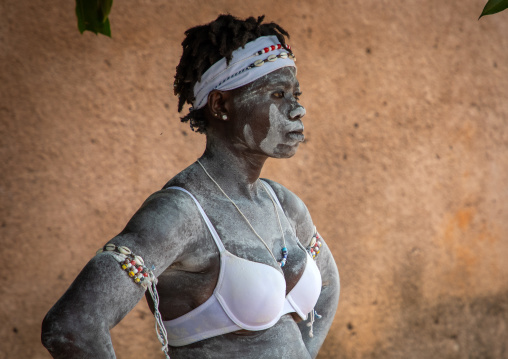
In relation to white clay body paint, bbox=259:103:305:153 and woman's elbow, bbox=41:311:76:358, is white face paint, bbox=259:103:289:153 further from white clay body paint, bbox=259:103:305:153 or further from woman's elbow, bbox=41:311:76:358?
woman's elbow, bbox=41:311:76:358

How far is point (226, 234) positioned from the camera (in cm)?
191

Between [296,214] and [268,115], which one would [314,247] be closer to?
[296,214]

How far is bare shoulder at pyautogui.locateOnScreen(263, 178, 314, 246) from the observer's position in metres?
2.26

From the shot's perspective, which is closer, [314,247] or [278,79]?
[278,79]

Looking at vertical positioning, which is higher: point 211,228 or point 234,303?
point 211,228

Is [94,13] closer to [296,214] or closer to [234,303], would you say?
[234,303]

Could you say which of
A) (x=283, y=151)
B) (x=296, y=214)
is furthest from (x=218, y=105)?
(x=296, y=214)

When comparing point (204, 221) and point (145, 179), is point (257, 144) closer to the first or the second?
point (204, 221)

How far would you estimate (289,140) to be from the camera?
1.98 metres

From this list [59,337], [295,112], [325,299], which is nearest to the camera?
[59,337]

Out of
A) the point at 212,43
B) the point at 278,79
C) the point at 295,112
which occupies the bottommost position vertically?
the point at 295,112

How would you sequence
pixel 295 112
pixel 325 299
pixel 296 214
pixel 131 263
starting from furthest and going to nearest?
1. pixel 325 299
2. pixel 296 214
3. pixel 295 112
4. pixel 131 263

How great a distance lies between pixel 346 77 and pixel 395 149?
56 cm

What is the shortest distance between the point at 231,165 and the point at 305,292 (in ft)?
1.48
